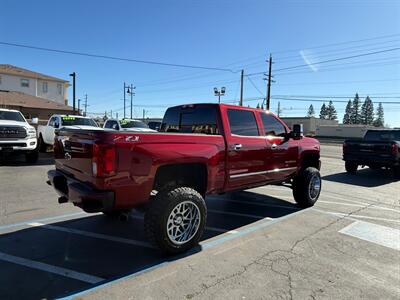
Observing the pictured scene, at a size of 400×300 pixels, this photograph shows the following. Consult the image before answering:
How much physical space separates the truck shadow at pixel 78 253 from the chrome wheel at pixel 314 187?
3.44ft

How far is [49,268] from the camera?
11.6ft

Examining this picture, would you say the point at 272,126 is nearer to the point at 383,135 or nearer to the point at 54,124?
the point at 383,135

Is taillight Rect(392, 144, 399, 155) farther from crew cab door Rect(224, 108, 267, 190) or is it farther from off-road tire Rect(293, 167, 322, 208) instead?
crew cab door Rect(224, 108, 267, 190)

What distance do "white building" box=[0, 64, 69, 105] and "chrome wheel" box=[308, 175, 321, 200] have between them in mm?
42806

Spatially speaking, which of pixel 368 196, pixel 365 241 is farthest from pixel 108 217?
pixel 368 196

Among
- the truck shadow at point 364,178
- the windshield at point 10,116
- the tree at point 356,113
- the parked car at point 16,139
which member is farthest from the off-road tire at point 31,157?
the tree at point 356,113

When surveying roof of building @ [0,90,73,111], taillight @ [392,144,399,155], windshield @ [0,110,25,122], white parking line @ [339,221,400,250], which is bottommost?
white parking line @ [339,221,400,250]

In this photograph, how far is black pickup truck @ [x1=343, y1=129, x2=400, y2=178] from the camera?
10922mm

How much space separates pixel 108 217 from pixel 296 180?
3.75 meters

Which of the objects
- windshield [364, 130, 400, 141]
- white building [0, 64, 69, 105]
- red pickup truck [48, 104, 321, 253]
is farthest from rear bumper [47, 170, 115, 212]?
white building [0, 64, 69, 105]

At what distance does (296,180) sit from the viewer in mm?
6461

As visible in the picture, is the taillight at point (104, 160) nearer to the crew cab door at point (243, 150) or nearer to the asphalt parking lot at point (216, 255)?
the asphalt parking lot at point (216, 255)

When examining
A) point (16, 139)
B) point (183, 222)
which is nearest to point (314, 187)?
point (183, 222)

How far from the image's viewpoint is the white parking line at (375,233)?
480cm
